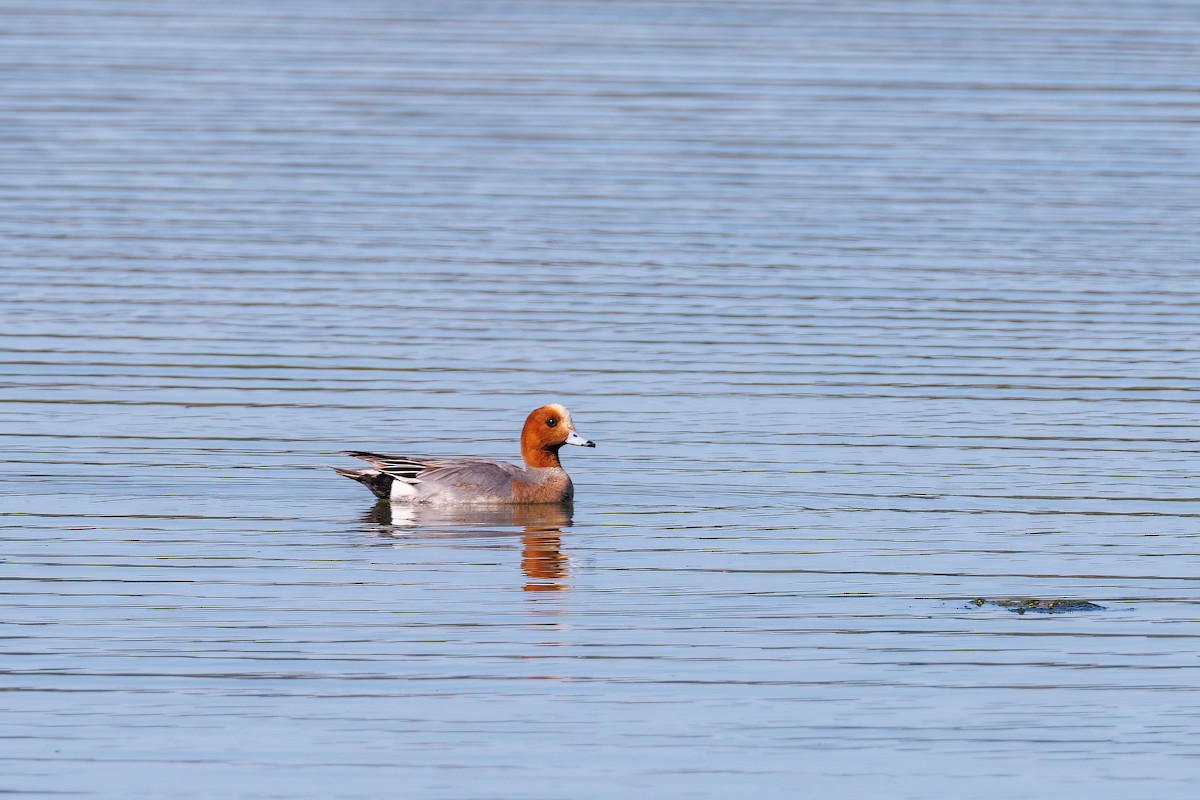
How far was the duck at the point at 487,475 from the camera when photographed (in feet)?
44.9

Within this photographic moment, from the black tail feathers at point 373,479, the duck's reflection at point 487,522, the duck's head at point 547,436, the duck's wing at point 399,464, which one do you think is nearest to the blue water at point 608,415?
the duck's reflection at point 487,522

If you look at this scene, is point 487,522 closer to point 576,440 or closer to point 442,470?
point 442,470

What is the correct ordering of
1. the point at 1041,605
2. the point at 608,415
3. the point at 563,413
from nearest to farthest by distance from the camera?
1. the point at 1041,605
2. the point at 563,413
3. the point at 608,415

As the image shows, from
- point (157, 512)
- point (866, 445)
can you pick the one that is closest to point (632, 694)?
point (157, 512)

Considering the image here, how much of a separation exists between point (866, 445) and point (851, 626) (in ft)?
13.4

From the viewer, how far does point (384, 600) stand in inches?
449

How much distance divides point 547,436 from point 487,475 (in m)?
0.57

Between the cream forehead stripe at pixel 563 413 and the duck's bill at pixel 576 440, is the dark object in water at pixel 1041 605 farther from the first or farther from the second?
the cream forehead stripe at pixel 563 413

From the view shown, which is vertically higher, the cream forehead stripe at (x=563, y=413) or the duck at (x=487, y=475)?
the cream forehead stripe at (x=563, y=413)

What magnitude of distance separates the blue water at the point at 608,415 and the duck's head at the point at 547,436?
408 millimetres

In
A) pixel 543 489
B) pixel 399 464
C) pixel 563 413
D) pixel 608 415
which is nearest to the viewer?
pixel 399 464

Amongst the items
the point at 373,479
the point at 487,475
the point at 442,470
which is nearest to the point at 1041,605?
the point at 487,475

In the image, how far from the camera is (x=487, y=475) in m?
13.9

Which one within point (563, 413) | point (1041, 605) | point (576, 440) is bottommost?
point (1041, 605)
